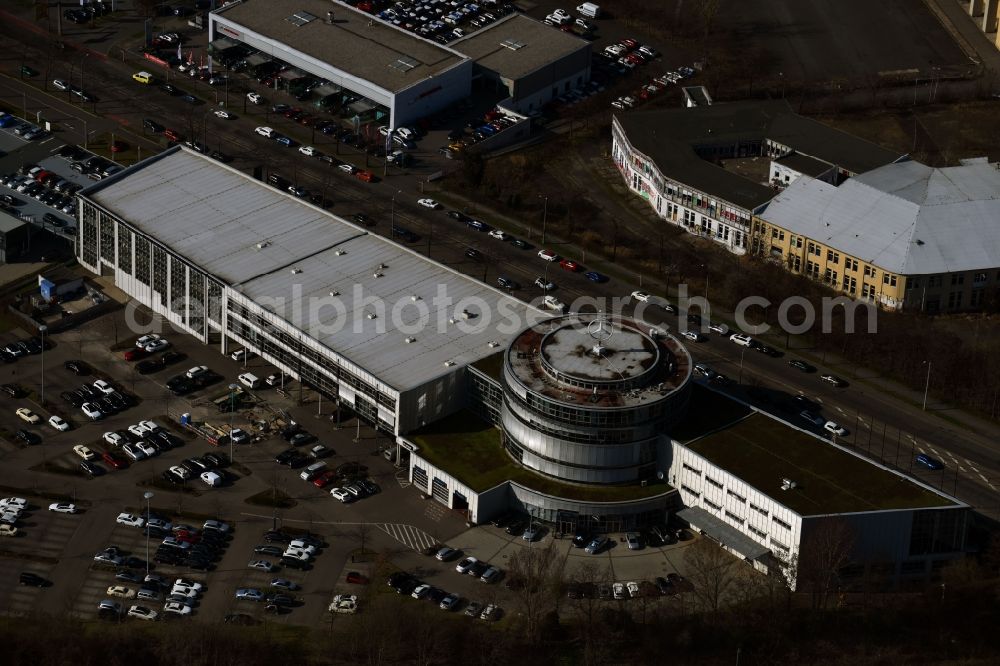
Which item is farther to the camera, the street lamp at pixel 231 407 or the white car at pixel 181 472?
the street lamp at pixel 231 407

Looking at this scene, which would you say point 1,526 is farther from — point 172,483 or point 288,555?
point 288,555

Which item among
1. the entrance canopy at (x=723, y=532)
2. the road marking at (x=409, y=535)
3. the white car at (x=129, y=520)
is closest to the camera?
the entrance canopy at (x=723, y=532)

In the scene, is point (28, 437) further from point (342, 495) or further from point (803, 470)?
point (803, 470)

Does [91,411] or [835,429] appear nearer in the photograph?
[91,411]

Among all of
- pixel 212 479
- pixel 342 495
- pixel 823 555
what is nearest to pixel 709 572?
pixel 823 555

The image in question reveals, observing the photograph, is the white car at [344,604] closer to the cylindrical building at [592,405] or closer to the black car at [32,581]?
the cylindrical building at [592,405]

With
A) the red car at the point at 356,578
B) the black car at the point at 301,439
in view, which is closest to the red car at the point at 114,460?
the black car at the point at 301,439
